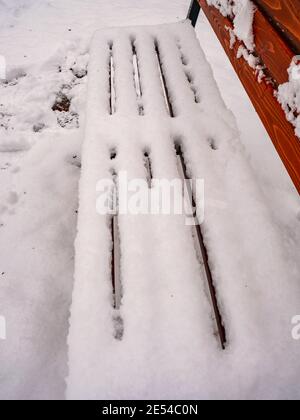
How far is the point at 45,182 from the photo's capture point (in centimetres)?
194

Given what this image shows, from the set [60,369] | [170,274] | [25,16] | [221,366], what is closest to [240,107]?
[170,274]

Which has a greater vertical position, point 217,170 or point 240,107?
point 240,107

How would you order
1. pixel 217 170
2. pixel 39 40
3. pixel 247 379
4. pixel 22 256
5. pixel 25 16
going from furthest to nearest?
1. pixel 25 16
2. pixel 39 40
3. pixel 22 256
4. pixel 217 170
5. pixel 247 379

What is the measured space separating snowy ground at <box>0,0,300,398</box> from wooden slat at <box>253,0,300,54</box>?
0.77m

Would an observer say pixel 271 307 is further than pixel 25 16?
No

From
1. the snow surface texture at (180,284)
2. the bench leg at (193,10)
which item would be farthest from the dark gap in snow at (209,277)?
the bench leg at (193,10)

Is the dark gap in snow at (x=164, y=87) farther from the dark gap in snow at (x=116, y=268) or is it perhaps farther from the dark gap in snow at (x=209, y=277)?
the dark gap in snow at (x=116, y=268)

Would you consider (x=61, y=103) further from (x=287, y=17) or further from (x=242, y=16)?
(x=287, y=17)

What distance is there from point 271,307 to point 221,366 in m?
0.28

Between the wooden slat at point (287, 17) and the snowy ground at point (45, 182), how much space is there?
77 centimetres

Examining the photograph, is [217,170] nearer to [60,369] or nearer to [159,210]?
[159,210]

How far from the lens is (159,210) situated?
4.05 ft

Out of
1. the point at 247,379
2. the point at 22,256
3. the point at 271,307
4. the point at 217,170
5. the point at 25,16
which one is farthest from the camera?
the point at 25,16

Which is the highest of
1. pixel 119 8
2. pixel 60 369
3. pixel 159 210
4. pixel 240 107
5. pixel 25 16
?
pixel 119 8
